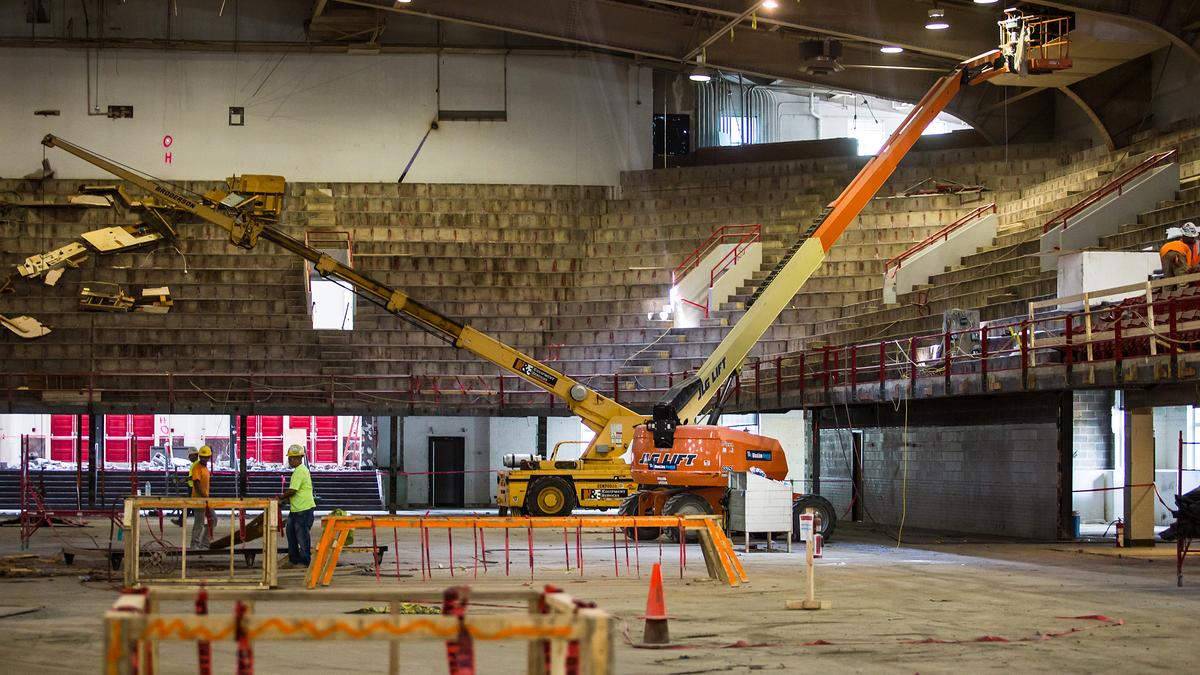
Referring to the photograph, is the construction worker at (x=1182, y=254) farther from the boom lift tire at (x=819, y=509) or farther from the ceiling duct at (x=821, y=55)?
the ceiling duct at (x=821, y=55)

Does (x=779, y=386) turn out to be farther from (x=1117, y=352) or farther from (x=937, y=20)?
(x=937, y=20)

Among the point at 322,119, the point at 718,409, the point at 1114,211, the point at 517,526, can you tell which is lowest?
the point at 517,526

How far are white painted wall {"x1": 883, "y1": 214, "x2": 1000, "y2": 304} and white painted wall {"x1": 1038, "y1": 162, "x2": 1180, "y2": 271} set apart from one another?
4.05 m

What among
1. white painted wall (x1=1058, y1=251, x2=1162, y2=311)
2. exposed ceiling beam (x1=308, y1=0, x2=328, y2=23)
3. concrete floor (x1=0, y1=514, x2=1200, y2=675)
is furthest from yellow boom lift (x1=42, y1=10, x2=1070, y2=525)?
exposed ceiling beam (x1=308, y1=0, x2=328, y2=23)

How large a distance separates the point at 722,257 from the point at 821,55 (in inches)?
228

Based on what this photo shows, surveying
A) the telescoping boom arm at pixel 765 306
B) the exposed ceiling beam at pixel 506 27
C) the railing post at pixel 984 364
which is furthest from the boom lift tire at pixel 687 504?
the exposed ceiling beam at pixel 506 27

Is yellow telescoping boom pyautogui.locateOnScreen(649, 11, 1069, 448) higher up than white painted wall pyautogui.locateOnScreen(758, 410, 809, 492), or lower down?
higher up

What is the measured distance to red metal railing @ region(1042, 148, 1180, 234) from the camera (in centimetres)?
2811

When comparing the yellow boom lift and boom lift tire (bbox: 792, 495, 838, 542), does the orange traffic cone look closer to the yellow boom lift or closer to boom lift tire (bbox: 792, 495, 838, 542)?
boom lift tire (bbox: 792, 495, 838, 542)

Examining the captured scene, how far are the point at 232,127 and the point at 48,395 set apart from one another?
11551mm

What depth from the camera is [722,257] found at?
34938 millimetres

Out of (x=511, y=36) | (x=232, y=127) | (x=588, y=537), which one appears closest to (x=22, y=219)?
(x=232, y=127)

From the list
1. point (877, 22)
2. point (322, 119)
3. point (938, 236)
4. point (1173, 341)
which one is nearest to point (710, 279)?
point (938, 236)

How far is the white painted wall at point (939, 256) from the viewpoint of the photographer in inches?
1245
